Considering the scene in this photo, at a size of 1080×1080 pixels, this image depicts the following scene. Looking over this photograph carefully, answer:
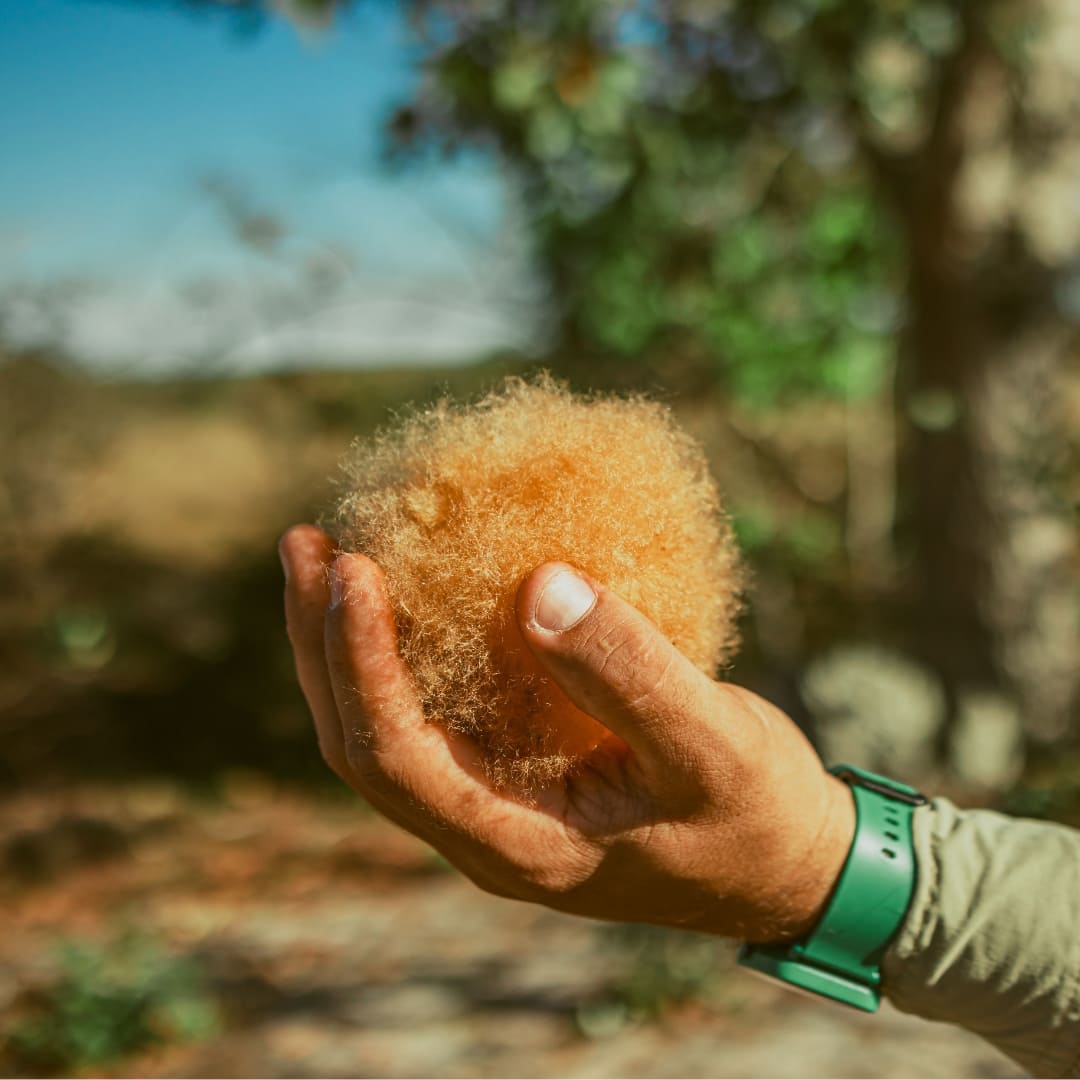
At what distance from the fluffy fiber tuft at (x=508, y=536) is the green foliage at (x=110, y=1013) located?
3194mm

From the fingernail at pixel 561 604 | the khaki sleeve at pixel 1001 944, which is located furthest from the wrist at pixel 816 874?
the fingernail at pixel 561 604

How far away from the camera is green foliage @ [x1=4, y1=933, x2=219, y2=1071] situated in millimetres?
3738

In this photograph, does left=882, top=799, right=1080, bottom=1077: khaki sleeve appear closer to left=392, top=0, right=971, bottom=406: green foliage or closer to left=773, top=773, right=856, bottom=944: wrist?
left=773, top=773, right=856, bottom=944: wrist

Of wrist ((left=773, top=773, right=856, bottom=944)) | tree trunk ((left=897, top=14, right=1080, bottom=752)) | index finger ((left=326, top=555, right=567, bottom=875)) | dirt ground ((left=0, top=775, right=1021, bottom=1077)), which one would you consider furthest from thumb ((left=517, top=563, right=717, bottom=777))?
tree trunk ((left=897, top=14, right=1080, bottom=752))

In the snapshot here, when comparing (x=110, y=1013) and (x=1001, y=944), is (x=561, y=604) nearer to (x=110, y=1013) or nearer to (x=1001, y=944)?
(x=1001, y=944)

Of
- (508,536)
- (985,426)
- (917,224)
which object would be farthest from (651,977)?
(917,224)

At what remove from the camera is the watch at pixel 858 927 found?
140 centimetres

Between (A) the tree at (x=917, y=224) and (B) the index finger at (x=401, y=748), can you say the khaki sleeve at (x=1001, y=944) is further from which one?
(A) the tree at (x=917, y=224)

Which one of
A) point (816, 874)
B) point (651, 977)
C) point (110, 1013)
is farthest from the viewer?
point (651, 977)

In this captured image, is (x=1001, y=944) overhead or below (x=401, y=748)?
below

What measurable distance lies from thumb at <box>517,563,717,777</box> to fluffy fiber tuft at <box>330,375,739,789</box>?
0.28ft

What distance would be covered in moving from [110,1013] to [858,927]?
3348 mm

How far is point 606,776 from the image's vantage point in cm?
139

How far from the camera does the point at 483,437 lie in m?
1.39
